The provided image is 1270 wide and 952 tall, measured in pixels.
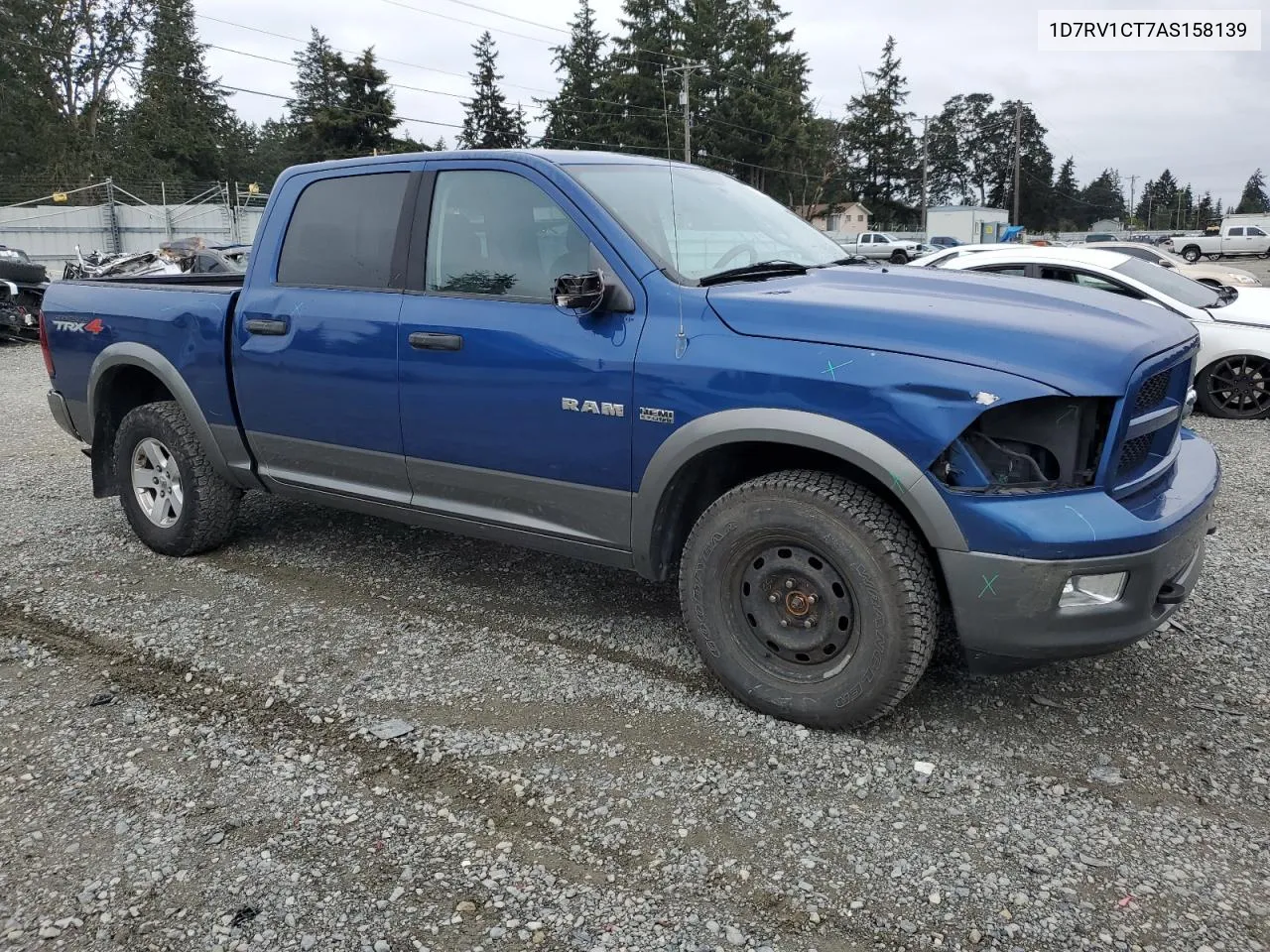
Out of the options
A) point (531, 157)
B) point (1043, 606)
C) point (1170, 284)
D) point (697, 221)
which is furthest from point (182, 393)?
point (1170, 284)

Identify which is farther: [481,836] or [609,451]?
[609,451]

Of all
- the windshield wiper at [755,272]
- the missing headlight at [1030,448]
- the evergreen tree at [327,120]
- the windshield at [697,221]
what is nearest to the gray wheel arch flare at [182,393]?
the windshield at [697,221]

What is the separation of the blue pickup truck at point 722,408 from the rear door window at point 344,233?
1cm

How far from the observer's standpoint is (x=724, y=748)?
10.6 ft

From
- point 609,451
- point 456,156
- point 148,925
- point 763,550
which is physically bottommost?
point 148,925

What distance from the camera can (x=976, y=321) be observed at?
295cm

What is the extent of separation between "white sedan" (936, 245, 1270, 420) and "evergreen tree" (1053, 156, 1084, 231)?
4350 inches

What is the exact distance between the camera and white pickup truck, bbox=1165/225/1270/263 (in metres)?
49.4

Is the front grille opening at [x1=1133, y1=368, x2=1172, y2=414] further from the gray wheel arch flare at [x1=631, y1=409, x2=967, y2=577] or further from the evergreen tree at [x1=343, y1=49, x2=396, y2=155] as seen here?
the evergreen tree at [x1=343, y1=49, x2=396, y2=155]

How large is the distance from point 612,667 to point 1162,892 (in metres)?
2.01

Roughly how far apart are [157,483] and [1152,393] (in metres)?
4.73

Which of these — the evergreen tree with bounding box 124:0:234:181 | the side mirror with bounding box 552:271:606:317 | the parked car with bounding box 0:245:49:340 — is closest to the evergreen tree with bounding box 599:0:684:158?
the evergreen tree with bounding box 124:0:234:181

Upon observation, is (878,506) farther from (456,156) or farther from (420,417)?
(456,156)

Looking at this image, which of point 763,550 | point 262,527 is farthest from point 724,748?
point 262,527
